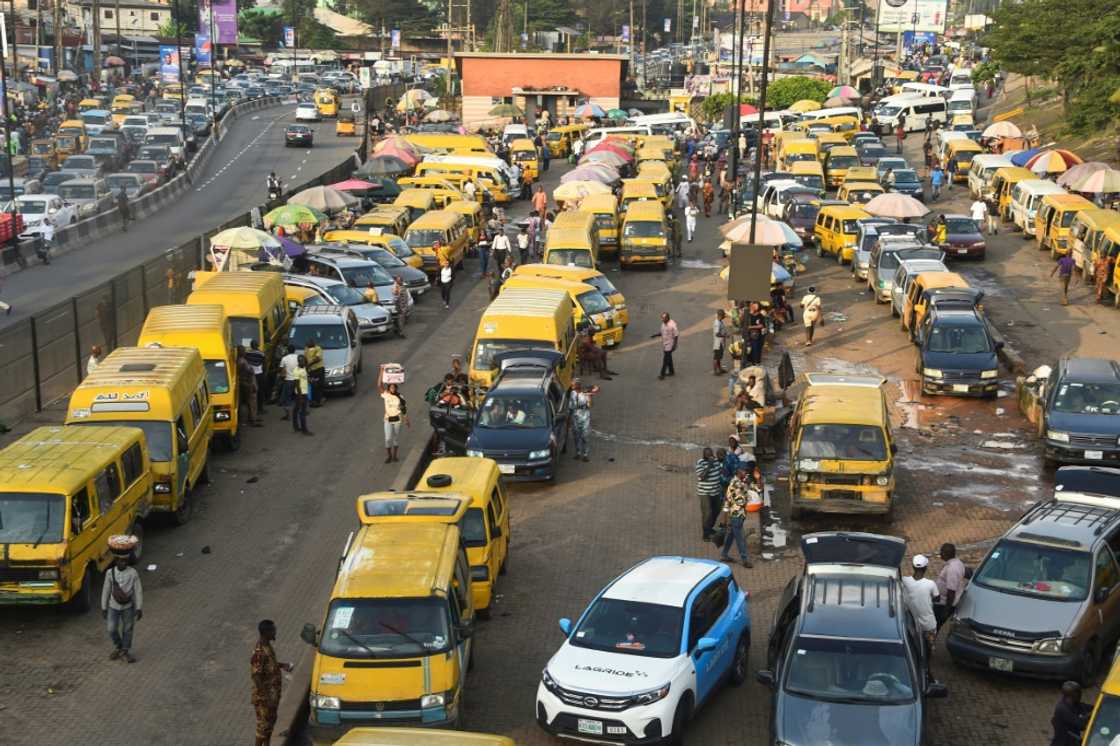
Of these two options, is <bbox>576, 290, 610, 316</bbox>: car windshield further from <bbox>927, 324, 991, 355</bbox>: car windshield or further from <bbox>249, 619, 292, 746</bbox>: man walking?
<bbox>249, 619, 292, 746</bbox>: man walking

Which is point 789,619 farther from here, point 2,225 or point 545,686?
point 2,225

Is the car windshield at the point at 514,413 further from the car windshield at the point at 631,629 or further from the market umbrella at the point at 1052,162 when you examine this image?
the market umbrella at the point at 1052,162

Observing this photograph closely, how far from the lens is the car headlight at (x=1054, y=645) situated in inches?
650

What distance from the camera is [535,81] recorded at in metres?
97.8

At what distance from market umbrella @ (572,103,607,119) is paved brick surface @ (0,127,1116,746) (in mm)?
53258

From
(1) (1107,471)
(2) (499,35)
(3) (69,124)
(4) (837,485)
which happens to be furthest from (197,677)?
(2) (499,35)

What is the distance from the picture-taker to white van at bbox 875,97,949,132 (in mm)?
82062

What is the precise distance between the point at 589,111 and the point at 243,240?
173ft

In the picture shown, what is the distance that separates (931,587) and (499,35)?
10752 cm

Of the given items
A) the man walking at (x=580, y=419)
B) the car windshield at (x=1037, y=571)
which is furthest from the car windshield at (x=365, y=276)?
the car windshield at (x=1037, y=571)

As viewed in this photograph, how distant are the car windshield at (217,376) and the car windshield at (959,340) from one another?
1392cm

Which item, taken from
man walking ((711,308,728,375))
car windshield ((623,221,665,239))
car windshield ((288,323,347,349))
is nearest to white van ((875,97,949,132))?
car windshield ((623,221,665,239))

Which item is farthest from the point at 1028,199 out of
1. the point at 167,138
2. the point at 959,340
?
the point at 167,138

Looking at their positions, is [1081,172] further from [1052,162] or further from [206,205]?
[206,205]
